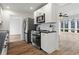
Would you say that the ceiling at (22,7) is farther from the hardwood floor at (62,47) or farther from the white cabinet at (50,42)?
the hardwood floor at (62,47)

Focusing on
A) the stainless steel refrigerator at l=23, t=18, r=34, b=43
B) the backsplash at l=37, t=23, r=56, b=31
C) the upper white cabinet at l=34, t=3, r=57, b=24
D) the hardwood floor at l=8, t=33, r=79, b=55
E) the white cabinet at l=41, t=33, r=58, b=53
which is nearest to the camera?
the hardwood floor at l=8, t=33, r=79, b=55

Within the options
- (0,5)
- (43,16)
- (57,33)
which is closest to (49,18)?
(43,16)

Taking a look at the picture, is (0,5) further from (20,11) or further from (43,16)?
(43,16)

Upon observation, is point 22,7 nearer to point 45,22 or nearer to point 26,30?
point 45,22

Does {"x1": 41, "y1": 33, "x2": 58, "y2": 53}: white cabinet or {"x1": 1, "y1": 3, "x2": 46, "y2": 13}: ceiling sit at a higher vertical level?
{"x1": 1, "y1": 3, "x2": 46, "y2": 13}: ceiling

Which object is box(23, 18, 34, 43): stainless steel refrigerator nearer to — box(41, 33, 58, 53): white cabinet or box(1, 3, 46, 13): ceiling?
box(1, 3, 46, 13): ceiling

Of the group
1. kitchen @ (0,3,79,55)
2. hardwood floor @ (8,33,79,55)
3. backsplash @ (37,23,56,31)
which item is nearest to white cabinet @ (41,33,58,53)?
kitchen @ (0,3,79,55)

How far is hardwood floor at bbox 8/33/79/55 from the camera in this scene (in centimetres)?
290

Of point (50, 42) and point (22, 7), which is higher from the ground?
point (22, 7)

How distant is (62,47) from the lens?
10.3 ft

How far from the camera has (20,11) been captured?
2.88 meters

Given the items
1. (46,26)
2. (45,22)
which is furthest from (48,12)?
(46,26)

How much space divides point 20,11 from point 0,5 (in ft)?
1.79

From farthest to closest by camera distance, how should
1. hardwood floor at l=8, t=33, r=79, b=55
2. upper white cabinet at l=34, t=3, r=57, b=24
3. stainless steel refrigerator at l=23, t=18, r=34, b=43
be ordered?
1. stainless steel refrigerator at l=23, t=18, r=34, b=43
2. upper white cabinet at l=34, t=3, r=57, b=24
3. hardwood floor at l=8, t=33, r=79, b=55
